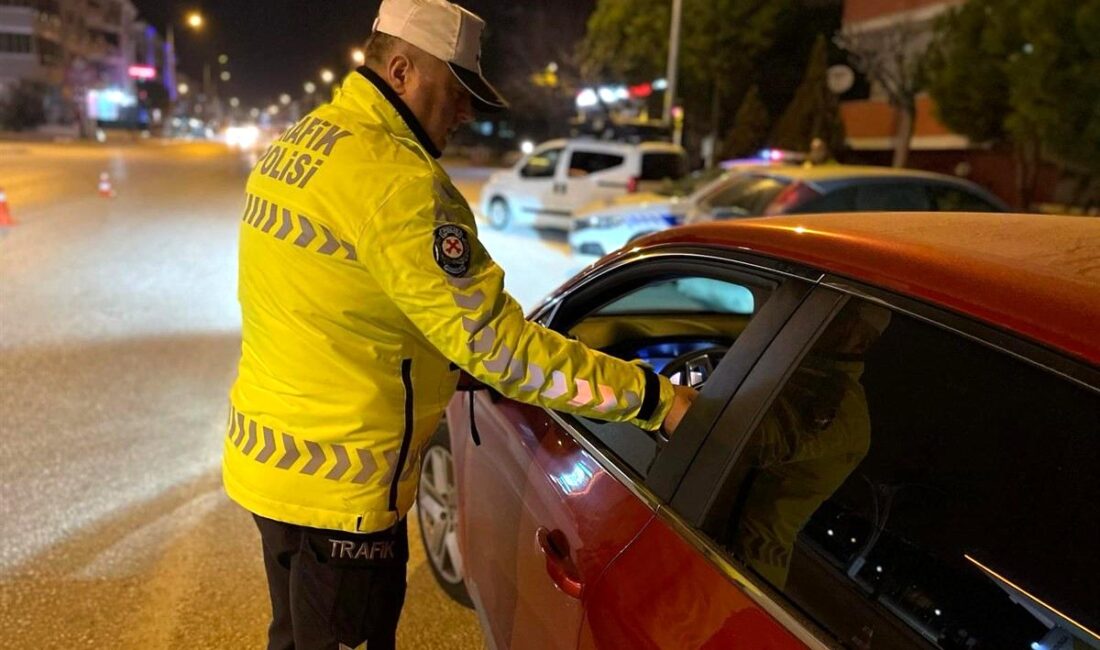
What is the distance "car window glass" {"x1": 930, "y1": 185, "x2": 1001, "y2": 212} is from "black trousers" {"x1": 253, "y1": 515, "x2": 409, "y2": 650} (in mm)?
6547

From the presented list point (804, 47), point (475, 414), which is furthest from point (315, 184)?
point (804, 47)

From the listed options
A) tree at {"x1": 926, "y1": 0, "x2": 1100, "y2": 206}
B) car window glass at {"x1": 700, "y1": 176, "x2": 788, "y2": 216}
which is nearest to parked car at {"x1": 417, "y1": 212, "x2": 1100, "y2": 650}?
car window glass at {"x1": 700, "y1": 176, "x2": 788, "y2": 216}

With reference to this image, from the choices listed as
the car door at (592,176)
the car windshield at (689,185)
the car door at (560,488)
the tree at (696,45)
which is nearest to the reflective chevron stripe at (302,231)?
the car door at (560,488)

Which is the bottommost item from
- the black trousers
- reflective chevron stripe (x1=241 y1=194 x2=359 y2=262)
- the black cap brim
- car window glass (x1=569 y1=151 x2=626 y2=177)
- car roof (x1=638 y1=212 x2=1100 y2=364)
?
car window glass (x1=569 y1=151 x2=626 y2=177)

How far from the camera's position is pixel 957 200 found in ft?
23.5

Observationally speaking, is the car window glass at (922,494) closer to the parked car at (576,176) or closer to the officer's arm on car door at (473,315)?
the officer's arm on car door at (473,315)

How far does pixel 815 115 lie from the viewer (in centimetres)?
2309

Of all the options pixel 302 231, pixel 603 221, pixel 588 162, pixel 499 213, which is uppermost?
pixel 302 231

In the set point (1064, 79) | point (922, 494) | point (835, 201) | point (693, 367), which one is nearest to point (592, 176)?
point (1064, 79)

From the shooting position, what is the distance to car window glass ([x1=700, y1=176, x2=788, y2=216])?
782cm

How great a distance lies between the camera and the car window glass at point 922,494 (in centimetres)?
119

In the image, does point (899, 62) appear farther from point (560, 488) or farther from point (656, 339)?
point (560, 488)

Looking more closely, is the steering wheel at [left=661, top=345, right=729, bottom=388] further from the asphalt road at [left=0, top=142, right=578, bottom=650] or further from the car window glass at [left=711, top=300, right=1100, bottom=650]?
the asphalt road at [left=0, top=142, right=578, bottom=650]

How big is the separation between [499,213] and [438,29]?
45.1 feet
